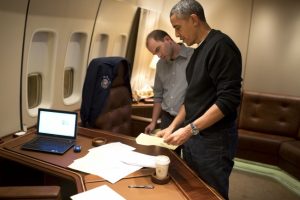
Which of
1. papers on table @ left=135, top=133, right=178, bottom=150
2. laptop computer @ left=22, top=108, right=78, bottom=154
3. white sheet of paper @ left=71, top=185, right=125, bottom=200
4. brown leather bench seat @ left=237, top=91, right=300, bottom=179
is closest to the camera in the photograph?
white sheet of paper @ left=71, top=185, right=125, bottom=200

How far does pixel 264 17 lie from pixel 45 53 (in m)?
3.50

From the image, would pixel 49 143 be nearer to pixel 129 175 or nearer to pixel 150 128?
pixel 129 175

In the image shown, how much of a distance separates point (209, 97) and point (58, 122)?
1187mm

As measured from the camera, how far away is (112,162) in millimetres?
1844

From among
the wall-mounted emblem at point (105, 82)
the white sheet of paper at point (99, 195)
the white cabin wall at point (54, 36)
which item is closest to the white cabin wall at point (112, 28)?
the white cabin wall at point (54, 36)

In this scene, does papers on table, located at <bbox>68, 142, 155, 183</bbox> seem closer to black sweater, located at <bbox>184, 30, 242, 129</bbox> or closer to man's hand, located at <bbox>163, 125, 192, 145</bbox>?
man's hand, located at <bbox>163, 125, 192, 145</bbox>

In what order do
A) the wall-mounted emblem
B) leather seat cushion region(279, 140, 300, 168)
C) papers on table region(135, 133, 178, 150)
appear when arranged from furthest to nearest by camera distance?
leather seat cushion region(279, 140, 300, 168), the wall-mounted emblem, papers on table region(135, 133, 178, 150)

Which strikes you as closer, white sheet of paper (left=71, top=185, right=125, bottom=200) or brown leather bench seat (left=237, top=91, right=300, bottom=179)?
white sheet of paper (left=71, top=185, right=125, bottom=200)

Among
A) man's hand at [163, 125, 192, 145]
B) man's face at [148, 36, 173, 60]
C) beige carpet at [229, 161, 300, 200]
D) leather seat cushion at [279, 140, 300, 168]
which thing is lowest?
beige carpet at [229, 161, 300, 200]

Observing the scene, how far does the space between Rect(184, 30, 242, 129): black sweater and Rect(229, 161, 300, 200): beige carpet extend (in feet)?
6.60

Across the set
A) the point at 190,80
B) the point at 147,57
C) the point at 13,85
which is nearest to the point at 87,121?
the point at 13,85

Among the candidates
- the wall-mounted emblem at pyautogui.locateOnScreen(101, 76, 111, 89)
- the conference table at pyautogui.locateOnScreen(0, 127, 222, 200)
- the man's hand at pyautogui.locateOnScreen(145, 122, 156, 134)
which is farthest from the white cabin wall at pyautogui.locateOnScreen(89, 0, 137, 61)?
the conference table at pyautogui.locateOnScreen(0, 127, 222, 200)

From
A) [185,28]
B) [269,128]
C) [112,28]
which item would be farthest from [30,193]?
[269,128]

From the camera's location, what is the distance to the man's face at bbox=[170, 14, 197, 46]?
1.76 meters
